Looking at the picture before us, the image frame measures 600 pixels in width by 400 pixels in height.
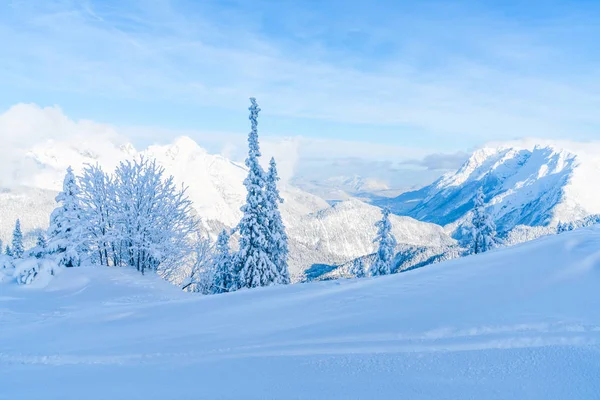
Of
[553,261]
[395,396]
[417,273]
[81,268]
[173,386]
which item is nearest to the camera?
[395,396]

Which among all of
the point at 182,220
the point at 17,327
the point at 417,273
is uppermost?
the point at 182,220

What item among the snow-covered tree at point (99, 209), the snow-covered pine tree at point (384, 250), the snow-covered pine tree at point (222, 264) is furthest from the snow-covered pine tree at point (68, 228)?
the snow-covered pine tree at point (384, 250)

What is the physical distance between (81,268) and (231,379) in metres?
13.6

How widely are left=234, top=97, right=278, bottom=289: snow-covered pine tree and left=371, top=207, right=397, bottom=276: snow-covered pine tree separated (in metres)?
14.0

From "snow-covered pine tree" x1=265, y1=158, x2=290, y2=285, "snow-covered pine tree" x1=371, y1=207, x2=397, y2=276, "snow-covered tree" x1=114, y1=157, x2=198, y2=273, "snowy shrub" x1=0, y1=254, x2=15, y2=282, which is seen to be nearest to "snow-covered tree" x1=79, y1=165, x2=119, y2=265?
"snow-covered tree" x1=114, y1=157, x2=198, y2=273

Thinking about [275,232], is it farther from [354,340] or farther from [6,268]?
[354,340]

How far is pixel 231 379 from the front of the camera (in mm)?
5250

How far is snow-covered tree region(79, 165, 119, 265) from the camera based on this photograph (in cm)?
2156

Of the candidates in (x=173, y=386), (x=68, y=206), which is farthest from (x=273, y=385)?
(x=68, y=206)

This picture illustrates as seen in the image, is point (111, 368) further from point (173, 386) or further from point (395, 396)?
point (395, 396)

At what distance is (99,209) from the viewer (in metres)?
22.1

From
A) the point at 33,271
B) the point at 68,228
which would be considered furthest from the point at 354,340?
the point at 68,228

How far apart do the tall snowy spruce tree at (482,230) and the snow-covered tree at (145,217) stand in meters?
28.3

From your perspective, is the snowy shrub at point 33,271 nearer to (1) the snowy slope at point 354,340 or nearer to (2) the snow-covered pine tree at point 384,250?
(1) the snowy slope at point 354,340
